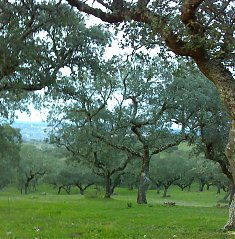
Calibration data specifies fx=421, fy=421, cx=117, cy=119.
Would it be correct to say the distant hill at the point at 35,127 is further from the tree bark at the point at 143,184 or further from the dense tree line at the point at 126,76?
the tree bark at the point at 143,184

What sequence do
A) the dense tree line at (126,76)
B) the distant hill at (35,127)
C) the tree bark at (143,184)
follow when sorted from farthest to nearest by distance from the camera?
the distant hill at (35,127) < the tree bark at (143,184) < the dense tree line at (126,76)

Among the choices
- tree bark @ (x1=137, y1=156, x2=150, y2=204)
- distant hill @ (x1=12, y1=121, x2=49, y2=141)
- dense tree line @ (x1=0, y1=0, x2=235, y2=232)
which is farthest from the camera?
distant hill @ (x1=12, y1=121, x2=49, y2=141)

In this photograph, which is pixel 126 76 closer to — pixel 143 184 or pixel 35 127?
pixel 143 184

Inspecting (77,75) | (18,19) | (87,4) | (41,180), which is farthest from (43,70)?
(41,180)

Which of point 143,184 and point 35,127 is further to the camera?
point 35,127

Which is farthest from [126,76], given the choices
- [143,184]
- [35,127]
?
[35,127]

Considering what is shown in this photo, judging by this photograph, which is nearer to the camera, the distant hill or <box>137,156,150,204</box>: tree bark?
<box>137,156,150,204</box>: tree bark

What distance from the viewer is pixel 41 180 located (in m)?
89.6

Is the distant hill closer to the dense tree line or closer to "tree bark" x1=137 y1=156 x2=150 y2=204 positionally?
the dense tree line

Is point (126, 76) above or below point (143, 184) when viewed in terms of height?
above

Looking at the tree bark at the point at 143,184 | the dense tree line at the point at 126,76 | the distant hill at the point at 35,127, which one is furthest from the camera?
the distant hill at the point at 35,127

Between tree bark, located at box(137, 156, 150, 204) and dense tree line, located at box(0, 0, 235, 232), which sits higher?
dense tree line, located at box(0, 0, 235, 232)

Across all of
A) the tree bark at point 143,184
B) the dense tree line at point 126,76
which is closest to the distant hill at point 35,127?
the dense tree line at point 126,76

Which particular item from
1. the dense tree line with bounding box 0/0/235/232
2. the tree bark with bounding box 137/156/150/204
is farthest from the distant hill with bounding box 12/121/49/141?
the tree bark with bounding box 137/156/150/204
